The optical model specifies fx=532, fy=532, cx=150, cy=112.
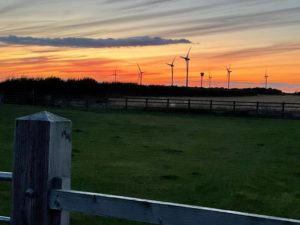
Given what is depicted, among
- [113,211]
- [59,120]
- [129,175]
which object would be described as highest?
[59,120]

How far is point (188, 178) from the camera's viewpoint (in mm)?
12992

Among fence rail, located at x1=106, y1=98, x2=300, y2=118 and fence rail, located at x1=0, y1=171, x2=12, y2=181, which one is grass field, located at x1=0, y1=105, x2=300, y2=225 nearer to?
fence rail, located at x1=0, y1=171, x2=12, y2=181

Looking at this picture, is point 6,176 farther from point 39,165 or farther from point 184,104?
point 184,104

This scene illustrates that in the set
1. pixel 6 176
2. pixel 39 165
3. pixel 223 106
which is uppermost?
pixel 39 165

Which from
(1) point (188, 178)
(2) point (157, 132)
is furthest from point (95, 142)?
(1) point (188, 178)

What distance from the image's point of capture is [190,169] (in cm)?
1466

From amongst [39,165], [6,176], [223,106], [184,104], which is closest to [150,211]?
[39,165]

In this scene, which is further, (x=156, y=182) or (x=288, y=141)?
(x=288, y=141)

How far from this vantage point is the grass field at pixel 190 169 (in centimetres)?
1060

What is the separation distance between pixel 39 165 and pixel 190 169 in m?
11.6

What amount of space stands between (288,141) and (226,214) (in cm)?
2053

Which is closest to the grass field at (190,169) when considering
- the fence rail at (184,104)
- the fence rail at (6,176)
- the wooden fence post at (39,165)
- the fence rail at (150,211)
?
the fence rail at (6,176)

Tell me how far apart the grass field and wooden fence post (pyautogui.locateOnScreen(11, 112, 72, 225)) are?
5.24 meters

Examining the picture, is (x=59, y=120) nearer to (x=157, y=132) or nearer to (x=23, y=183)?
(x=23, y=183)
